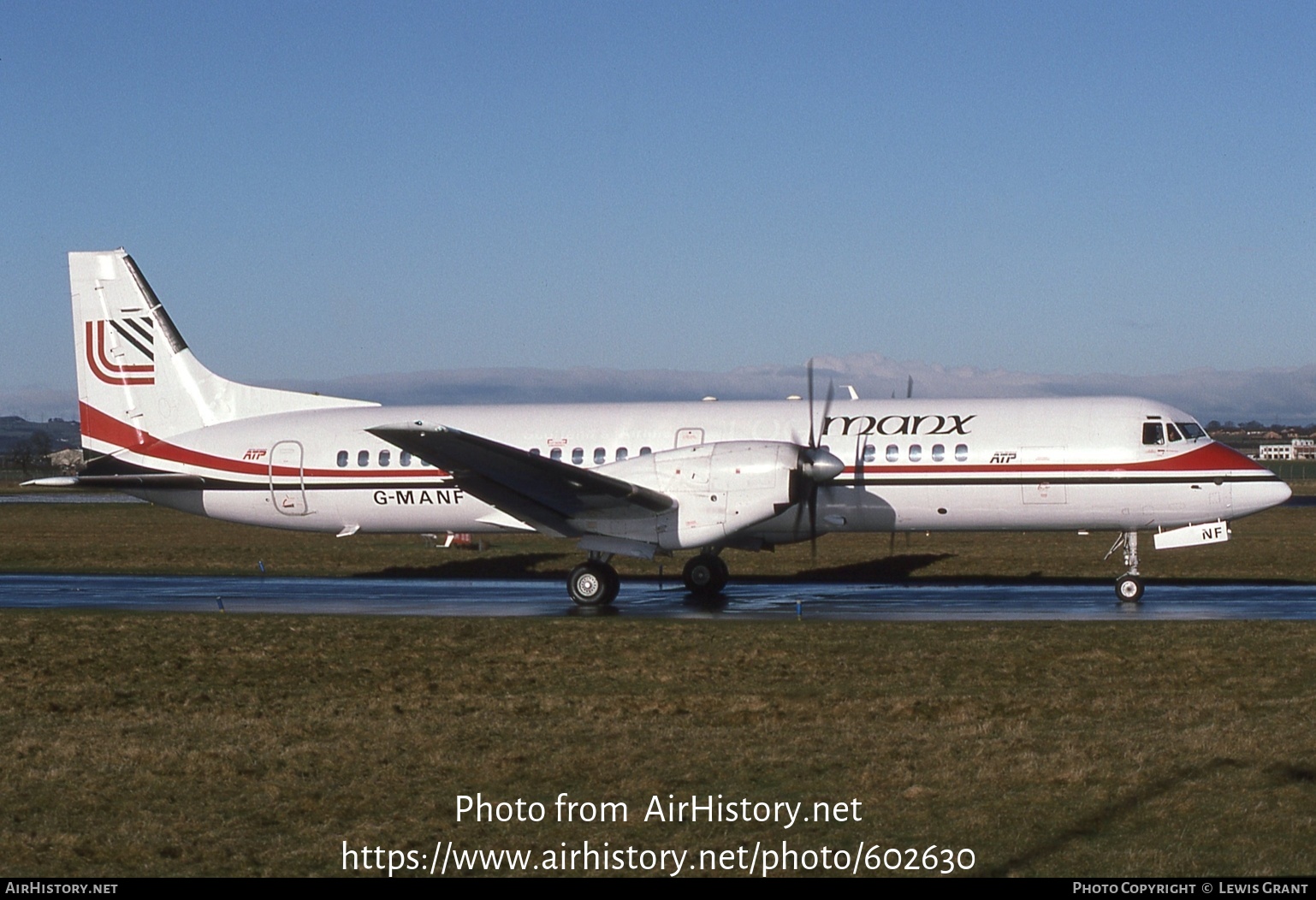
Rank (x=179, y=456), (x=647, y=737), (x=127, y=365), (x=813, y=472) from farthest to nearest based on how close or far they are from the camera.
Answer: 1. (x=127, y=365)
2. (x=179, y=456)
3. (x=813, y=472)
4. (x=647, y=737)

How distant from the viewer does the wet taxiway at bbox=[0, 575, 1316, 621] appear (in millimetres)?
21688

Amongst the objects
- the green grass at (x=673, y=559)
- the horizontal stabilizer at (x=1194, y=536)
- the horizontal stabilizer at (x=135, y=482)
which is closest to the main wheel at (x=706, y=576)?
the green grass at (x=673, y=559)

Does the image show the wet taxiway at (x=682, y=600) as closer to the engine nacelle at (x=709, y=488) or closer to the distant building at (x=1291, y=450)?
the engine nacelle at (x=709, y=488)

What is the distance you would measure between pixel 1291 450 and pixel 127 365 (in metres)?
184

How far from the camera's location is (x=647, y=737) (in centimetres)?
1348

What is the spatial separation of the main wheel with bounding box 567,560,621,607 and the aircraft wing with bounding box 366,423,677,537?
2.60ft

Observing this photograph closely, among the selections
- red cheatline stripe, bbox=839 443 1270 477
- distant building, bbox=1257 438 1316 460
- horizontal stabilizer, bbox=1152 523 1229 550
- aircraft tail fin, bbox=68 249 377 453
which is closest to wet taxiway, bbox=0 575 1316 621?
horizontal stabilizer, bbox=1152 523 1229 550

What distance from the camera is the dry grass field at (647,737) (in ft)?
32.1

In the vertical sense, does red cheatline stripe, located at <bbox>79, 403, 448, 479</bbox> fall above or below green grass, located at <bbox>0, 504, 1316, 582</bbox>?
above

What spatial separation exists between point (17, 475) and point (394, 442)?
369 ft

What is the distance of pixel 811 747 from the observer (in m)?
12.8

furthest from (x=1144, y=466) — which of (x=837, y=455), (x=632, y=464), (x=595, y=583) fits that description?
(x=595, y=583)

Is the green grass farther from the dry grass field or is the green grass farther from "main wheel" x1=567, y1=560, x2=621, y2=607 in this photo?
the dry grass field

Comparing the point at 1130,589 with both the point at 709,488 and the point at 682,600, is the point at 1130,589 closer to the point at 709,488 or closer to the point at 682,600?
the point at 709,488
